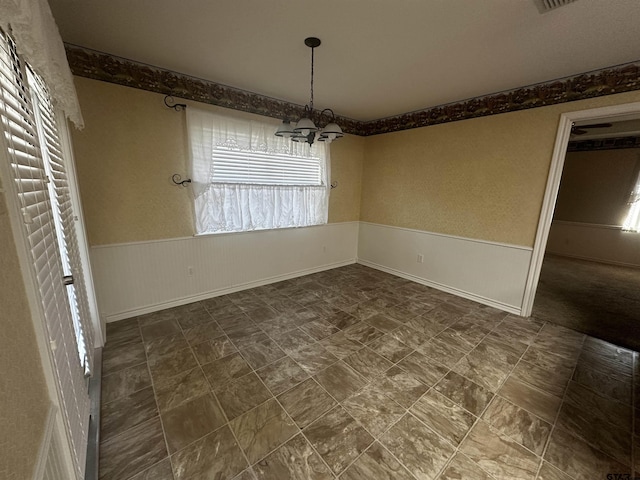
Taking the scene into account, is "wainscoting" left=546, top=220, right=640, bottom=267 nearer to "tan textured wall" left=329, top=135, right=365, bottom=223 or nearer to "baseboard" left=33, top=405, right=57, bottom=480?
"tan textured wall" left=329, top=135, right=365, bottom=223

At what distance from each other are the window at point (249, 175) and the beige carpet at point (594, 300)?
3297mm

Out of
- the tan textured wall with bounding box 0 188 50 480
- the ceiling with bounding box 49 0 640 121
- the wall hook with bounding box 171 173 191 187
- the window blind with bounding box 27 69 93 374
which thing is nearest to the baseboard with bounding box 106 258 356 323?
the window blind with bounding box 27 69 93 374

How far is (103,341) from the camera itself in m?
2.26

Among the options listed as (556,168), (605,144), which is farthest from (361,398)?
(605,144)

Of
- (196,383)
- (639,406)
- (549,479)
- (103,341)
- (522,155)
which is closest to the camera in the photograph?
(549,479)

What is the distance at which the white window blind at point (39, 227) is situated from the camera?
810mm

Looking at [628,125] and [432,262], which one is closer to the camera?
[432,262]

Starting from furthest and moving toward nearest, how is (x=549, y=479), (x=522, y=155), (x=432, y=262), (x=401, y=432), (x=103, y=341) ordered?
(x=432, y=262)
(x=522, y=155)
(x=103, y=341)
(x=401, y=432)
(x=549, y=479)

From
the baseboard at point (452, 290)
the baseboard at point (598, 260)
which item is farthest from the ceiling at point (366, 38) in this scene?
the baseboard at point (598, 260)

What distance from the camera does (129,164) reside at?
255 cm

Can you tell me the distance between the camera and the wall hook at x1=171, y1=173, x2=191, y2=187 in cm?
282

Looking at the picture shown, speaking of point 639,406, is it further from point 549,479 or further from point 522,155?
point 522,155

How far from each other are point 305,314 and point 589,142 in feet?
22.0

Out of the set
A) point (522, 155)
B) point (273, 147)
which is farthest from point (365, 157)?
point (522, 155)
